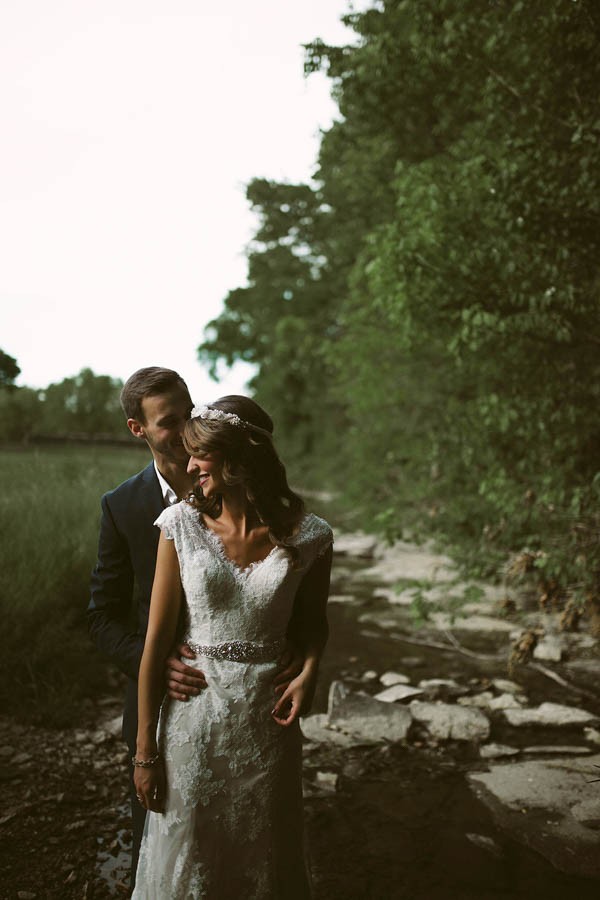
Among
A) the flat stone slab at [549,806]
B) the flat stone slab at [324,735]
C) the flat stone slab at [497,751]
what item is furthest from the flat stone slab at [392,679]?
the flat stone slab at [549,806]

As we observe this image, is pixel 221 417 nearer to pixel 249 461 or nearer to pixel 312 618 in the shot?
pixel 249 461

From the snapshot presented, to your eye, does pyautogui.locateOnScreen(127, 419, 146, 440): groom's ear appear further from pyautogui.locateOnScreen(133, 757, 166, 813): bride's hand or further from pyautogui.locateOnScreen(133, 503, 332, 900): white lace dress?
pyautogui.locateOnScreen(133, 757, 166, 813): bride's hand

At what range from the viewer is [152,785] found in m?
2.24

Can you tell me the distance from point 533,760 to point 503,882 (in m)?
1.56

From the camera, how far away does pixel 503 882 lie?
3.62 meters

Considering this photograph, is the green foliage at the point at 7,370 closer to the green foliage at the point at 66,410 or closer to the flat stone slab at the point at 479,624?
the green foliage at the point at 66,410

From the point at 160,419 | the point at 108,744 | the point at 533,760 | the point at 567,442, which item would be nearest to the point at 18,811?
the point at 108,744

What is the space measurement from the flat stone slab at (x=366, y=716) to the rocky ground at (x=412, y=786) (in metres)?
0.01

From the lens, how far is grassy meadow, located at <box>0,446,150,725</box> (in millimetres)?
5406

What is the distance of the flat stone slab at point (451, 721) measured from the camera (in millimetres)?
5426

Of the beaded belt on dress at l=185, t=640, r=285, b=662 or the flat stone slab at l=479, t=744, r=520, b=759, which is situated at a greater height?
the beaded belt on dress at l=185, t=640, r=285, b=662

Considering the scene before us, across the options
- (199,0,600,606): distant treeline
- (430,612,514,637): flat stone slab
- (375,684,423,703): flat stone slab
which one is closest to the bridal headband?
(199,0,600,606): distant treeline

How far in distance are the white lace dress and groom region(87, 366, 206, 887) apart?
0.40 meters

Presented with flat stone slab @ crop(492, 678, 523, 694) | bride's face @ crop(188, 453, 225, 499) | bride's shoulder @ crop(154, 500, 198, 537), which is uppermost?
bride's face @ crop(188, 453, 225, 499)
